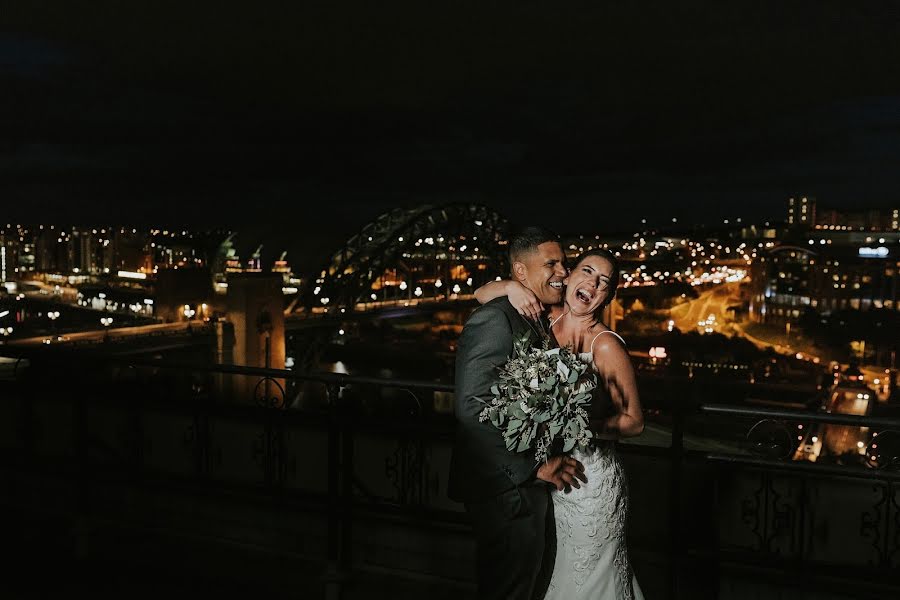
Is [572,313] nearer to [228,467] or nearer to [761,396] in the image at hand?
[228,467]

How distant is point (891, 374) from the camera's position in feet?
180

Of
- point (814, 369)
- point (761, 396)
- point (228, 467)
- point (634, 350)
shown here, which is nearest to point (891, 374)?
point (814, 369)

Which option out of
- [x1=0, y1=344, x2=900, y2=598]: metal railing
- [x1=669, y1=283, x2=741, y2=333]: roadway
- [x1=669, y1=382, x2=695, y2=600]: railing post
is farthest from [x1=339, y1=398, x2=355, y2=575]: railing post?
[x1=669, y1=283, x2=741, y2=333]: roadway

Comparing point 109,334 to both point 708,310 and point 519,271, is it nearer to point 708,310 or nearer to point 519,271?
point 519,271

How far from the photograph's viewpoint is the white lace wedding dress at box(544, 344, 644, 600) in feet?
9.71

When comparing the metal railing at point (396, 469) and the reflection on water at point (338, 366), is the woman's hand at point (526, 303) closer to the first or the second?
Answer: the metal railing at point (396, 469)

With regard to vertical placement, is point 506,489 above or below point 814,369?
above

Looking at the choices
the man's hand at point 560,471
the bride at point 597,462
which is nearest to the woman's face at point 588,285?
the bride at point 597,462

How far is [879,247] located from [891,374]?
63.3 m

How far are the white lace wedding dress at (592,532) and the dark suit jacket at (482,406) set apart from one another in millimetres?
244

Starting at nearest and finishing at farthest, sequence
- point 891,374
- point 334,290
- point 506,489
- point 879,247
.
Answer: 1. point 506,489
2. point 891,374
3. point 334,290
4. point 879,247

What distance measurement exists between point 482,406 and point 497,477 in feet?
1.04

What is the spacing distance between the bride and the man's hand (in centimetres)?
6

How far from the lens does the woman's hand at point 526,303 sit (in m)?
3.00
